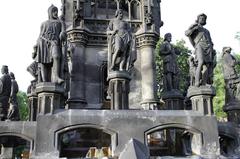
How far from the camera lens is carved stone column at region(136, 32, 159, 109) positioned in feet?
54.4

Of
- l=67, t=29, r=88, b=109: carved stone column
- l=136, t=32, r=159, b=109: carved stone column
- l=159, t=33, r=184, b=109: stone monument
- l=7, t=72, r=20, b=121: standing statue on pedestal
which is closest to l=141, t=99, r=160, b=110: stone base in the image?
l=136, t=32, r=159, b=109: carved stone column

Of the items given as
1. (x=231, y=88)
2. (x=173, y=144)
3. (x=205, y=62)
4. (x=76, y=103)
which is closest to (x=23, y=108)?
(x=76, y=103)

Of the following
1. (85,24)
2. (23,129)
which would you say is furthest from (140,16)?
(23,129)

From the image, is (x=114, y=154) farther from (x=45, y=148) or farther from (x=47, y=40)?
(x=47, y=40)

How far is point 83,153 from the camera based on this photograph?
12812 millimetres

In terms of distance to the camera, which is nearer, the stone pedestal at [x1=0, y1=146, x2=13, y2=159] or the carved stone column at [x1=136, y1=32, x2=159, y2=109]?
the stone pedestal at [x1=0, y1=146, x2=13, y2=159]

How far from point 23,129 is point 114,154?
3.36 meters

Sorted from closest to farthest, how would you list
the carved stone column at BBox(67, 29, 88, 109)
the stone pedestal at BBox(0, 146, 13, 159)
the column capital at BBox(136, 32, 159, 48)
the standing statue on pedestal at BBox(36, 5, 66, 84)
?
the standing statue on pedestal at BBox(36, 5, 66, 84) → the stone pedestal at BBox(0, 146, 13, 159) → the carved stone column at BBox(67, 29, 88, 109) → the column capital at BBox(136, 32, 159, 48)

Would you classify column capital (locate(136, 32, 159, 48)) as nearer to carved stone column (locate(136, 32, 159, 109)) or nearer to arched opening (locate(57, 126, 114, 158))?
carved stone column (locate(136, 32, 159, 109))

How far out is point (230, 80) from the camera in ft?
40.8

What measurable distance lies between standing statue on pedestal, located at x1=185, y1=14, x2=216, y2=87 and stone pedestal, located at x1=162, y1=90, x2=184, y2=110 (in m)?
4.25

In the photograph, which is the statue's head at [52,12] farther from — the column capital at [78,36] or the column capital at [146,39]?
the column capital at [146,39]

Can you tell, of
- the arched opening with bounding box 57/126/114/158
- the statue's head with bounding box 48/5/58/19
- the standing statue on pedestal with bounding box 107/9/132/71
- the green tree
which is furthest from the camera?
the green tree

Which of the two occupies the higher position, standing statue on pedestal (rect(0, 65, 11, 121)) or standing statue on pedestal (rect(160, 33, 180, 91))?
standing statue on pedestal (rect(160, 33, 180, 91))
